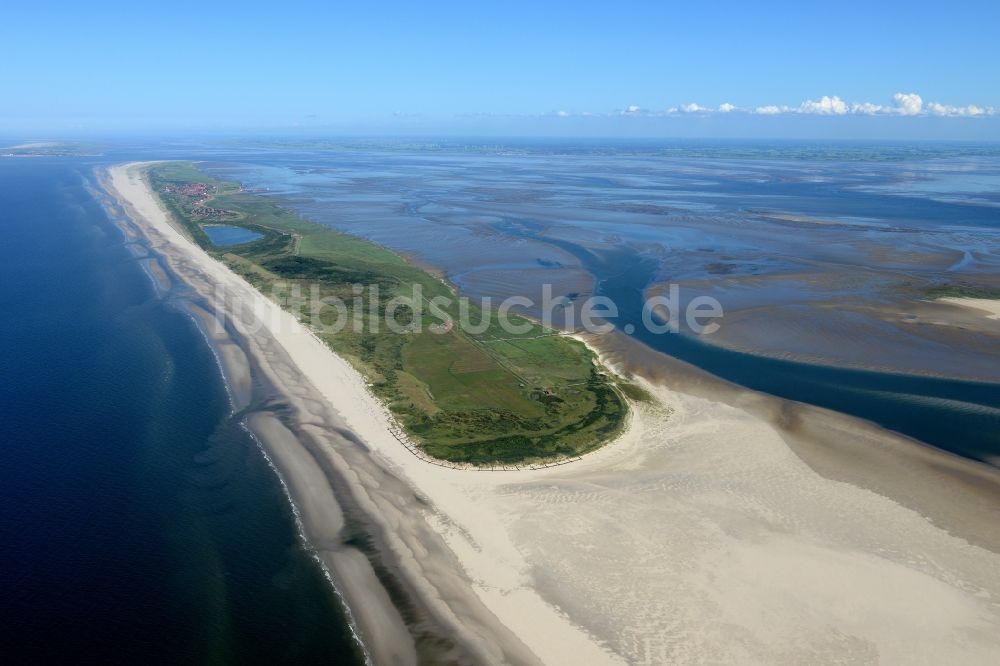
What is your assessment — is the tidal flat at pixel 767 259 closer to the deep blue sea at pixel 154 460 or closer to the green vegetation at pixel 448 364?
the deep blue sea at pixel 154 460

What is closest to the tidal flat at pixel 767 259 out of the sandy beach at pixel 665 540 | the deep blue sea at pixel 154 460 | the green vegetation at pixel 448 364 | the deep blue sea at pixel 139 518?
the deep blue sea at pixel 154 460

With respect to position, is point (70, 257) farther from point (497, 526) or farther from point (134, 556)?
point (497, 526)

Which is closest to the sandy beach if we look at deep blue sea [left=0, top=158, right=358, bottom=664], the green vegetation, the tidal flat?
deep blue sea [left=0, top=158, right=358, bottom=664]

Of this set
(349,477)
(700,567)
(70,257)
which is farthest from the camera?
(70,257)

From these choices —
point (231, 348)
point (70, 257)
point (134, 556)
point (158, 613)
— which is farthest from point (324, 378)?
point (70, 257)

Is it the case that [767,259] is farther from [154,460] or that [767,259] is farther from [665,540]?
[154,460]

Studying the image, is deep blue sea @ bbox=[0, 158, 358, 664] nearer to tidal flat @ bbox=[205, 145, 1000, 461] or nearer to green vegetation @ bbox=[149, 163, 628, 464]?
green vegetation @ bbox=[149, 163, 628, 464]
